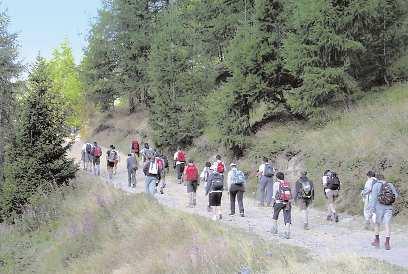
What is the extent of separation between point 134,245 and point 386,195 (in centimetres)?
675

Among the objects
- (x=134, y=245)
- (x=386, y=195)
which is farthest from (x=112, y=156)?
(x=386, y=195)

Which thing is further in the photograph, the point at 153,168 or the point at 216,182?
the point at 153,168

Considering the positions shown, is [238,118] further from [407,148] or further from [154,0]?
[154,0]

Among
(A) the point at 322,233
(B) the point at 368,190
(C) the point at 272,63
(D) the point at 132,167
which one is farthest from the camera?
(C) the point at 272,63

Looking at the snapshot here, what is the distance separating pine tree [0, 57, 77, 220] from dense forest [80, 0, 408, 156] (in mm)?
7234

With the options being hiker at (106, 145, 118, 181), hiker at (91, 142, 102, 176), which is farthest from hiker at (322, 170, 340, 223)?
hiker at (91, 142, 102, 176)

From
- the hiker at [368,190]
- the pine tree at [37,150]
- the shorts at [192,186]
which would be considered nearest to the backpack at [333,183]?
the hiker at [368,190]

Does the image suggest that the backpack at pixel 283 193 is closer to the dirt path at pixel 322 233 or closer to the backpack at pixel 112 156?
the dirt path at pixel 322 233

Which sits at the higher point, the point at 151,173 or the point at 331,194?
the point at 151,173

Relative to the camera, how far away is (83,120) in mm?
57375

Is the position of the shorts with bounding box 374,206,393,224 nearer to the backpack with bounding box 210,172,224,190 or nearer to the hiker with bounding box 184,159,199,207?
the backpack with bounding box 210,172,224,190

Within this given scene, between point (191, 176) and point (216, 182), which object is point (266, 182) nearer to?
point (191, 176)

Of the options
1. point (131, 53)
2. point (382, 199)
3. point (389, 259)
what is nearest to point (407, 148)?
point (382, 199)

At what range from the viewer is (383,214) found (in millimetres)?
12961
